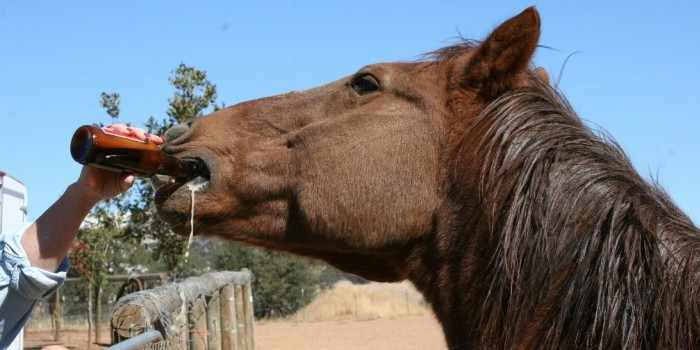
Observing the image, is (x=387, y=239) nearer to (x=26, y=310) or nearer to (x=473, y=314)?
(x=473, y=314)

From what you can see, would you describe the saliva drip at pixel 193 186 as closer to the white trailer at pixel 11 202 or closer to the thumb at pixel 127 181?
the thumb at pixel 127 181

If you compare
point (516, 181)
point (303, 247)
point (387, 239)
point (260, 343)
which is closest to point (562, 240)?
point (516, 181)

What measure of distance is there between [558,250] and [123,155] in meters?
1.48

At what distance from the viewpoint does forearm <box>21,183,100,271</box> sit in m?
2.38

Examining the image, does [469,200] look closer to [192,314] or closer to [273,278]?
[192,314]

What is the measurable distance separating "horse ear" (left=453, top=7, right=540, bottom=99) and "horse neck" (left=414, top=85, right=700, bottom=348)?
0.53 feet

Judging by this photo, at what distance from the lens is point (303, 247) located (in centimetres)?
322

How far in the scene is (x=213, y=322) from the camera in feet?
24.0

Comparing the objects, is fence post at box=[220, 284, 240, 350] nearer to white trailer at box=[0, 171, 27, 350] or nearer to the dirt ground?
white trailer at box=[0, 171, 27, 350]

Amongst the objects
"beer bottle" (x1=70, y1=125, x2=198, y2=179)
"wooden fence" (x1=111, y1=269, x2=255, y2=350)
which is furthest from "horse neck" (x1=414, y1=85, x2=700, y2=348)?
"wooden fence" (x1=111, y1=269, x2=255, y2=350)

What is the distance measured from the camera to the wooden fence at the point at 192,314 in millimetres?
3658

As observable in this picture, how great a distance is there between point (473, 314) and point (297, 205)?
0.84 meters

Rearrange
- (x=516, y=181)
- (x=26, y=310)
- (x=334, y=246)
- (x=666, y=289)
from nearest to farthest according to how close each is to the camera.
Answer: (x=666, y=289)
(x=26, y=310)
(x=516, y=181)
(x=334, y=246)

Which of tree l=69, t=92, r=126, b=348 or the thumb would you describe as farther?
tree l=69, t=92, r=126, b=348
